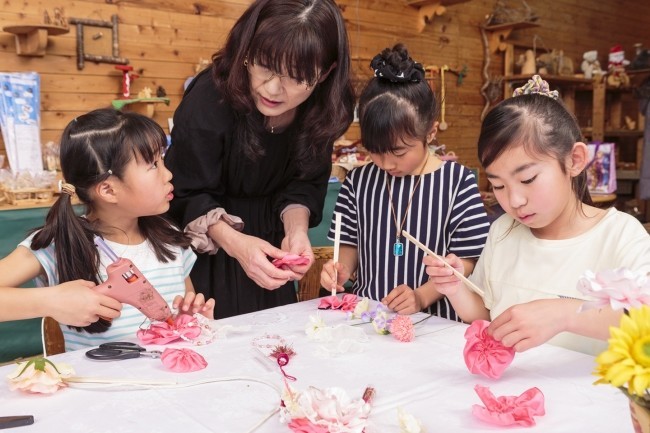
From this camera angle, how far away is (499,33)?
6.03 m

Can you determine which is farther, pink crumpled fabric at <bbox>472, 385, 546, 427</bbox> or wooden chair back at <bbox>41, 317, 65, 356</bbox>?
wooden chair back at <bbox>41, 317, 65, 356</bbox>

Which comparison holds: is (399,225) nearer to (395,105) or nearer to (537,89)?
(395,105)

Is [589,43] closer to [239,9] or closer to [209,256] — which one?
[239,9]

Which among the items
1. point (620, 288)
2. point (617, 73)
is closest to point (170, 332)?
point (620, 288)

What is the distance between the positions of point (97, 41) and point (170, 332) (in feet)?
9.02

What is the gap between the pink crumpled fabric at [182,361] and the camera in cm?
106

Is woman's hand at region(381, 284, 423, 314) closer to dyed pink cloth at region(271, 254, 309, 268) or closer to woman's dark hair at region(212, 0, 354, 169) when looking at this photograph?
dyed pink cloth at region(271, 254, 309, 268)

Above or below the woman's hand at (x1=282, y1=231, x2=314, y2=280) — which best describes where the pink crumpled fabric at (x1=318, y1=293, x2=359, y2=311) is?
below

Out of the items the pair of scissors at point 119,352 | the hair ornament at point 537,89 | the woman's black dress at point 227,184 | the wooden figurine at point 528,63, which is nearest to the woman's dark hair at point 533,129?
the hair ornament at point 537,89

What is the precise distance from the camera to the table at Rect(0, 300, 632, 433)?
86 centimetres

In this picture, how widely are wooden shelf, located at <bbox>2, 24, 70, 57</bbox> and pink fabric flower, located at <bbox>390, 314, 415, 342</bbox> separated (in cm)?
259

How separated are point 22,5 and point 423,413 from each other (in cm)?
315

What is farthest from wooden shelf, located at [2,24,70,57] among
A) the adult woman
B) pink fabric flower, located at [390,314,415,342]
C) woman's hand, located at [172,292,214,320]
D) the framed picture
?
pink fabric flower, located at [390,314,415,342]

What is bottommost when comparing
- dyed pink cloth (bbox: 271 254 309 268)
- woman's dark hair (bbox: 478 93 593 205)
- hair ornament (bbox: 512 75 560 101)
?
dyed pink cloth (bbox: 271 254 309 268)
